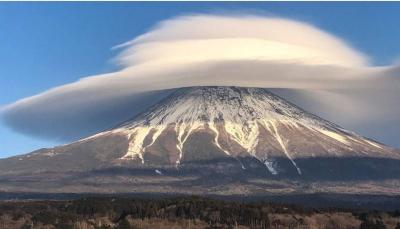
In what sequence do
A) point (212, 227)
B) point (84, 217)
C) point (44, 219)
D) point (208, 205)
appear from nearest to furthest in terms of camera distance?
point (212, 227), point (44, 219), point (84, 217), point (208, 205)

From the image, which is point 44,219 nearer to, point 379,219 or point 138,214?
point 138,214

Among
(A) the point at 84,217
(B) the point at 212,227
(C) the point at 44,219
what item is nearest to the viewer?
(B) the point at 212,227

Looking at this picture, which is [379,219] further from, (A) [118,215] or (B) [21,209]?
(B) [21,209]

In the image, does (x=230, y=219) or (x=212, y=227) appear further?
(x=230, y=219)

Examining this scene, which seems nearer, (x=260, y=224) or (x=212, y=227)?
(x=212, y=227)

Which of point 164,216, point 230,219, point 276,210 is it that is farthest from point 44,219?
point 276,210

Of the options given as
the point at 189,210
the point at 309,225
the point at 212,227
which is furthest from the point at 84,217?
the point at 309,225
